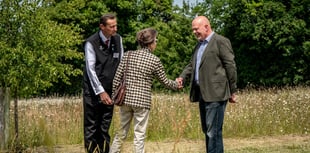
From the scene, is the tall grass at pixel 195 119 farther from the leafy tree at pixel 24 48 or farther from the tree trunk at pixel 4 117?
the leafy tree at pixel 24 48

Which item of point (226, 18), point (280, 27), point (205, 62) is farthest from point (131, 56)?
point (226, 18)

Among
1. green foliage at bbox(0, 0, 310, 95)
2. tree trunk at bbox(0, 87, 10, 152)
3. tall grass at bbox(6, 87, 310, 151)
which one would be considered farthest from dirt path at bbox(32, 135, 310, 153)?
green foliage at bbox(0, 0, 310, 95)

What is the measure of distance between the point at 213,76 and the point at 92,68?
136 cm

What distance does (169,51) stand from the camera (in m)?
41.0

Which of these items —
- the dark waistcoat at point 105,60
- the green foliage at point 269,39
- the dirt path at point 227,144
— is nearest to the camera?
the dark waistcoat at point 105,60

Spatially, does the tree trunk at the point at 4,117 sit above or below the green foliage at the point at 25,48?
below

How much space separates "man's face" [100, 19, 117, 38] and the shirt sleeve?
0.73 feet

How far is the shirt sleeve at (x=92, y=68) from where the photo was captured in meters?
6.23

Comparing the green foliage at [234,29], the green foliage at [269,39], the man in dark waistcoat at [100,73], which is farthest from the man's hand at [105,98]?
the green foliage at [269,39]

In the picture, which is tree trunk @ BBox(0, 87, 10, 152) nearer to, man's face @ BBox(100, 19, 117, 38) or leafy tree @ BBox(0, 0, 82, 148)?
leafy tree @ BBox(0, 0, 82, 148)

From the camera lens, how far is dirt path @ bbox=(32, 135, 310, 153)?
28.8 feet

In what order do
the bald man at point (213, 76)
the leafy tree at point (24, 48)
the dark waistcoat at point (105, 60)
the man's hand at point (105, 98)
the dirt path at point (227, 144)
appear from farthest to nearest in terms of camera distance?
the dirt path at point (227, 144) < the leafy tree at point (24, 48) < the dark waistcoat at point (105, 60) < the man's hand at point (105, 98) < the bald man at point (213, 76)

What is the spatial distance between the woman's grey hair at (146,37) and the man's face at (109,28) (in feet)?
1.32

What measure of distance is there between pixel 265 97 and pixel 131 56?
7.04 meters
